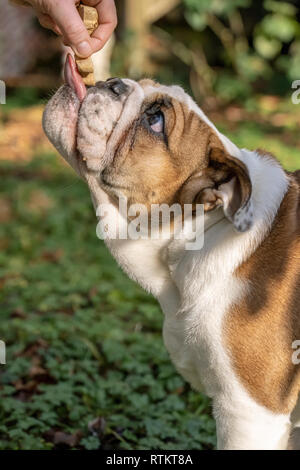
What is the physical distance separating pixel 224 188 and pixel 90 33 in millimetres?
1157

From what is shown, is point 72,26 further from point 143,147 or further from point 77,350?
point 77,350

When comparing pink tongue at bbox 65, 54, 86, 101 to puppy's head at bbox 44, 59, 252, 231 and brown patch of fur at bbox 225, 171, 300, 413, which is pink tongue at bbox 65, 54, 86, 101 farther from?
brown patch of fur at bbox 225, 171, 300, 413

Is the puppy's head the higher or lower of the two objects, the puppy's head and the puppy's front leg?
the higher

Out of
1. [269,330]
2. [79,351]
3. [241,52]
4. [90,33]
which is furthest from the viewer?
[241,52]

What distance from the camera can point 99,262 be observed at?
586 cm

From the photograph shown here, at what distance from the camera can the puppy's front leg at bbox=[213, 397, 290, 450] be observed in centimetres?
278

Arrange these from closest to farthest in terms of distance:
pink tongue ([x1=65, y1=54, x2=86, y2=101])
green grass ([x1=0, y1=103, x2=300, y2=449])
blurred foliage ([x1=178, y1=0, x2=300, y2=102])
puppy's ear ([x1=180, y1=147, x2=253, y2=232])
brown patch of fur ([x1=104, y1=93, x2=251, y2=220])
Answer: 1. puppy's ear ([x1=180, y1=147, x2=253, y2=232])
2. brown patch of fur ([x1=104, y1=93, x2=251, y2=220])
3. pink tongue ([x1=65, y1=54, x2=86, y2=101])
4. green grass ([x1=0, y1=103, x2=300, y2=449])
5. blurred foliage ([x1=178, y1=0, x2=300, y2=102])

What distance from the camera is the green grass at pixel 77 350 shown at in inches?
147

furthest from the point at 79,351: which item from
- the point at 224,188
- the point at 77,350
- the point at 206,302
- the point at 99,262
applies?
the point at 224,188

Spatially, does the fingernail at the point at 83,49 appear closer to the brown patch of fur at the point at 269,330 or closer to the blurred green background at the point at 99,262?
the blurred green background at the point at 99,262

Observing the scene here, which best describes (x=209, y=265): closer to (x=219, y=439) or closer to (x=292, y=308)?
(x=292, y=308)

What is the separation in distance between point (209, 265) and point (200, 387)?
66 centimetres

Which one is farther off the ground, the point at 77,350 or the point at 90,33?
the point at 90,33

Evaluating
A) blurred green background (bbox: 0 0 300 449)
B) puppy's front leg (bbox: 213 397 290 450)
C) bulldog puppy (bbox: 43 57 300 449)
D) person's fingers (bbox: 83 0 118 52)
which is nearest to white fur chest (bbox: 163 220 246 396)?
bulldog puppy (bbox: 43 57 300 449)
